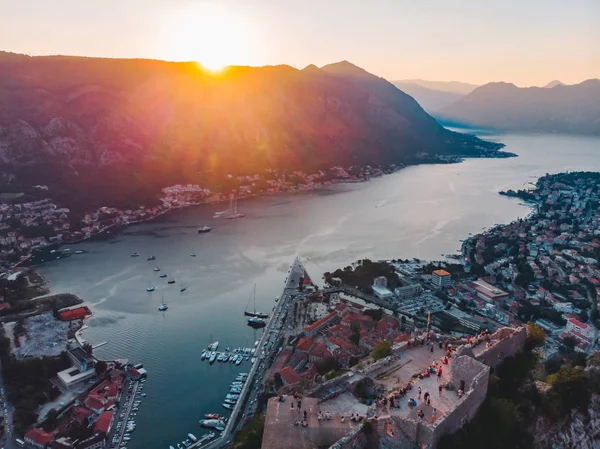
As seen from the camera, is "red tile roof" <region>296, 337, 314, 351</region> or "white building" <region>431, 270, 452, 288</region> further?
"white building" <region>431, 270, 452, 288</region>

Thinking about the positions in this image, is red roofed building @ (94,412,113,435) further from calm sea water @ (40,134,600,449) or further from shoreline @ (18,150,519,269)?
shoreline @ (18,150,519,269)

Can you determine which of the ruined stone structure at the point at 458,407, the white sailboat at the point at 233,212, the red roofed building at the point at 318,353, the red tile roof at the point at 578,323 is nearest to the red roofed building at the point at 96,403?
the red roofed building at the point at 318,353

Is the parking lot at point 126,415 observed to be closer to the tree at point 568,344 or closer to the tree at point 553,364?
the tree at point 553,364

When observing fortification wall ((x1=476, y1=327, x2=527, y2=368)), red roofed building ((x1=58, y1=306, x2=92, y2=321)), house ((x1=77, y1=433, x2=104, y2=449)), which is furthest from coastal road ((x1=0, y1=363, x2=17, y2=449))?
fortification wall ((x1=476, y1=327, x2=527, y2=368))

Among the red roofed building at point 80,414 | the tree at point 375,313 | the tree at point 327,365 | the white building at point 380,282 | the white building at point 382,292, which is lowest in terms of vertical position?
the white building at point 382,292

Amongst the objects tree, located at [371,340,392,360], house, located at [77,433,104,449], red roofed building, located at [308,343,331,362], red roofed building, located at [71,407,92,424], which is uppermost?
tree, located at [371,340,392,360]

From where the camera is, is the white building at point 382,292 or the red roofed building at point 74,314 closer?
the red roofed building at point 74,314

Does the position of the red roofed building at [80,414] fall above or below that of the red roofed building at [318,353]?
below
